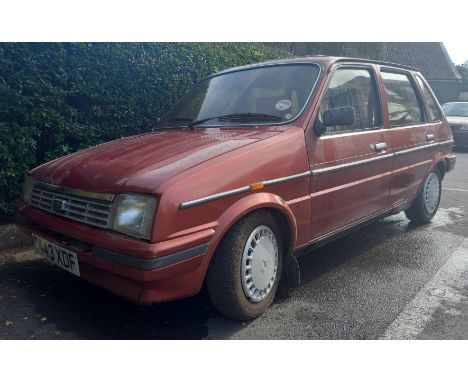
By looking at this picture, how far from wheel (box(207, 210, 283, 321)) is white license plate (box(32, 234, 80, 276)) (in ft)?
2.72

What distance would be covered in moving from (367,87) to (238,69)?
1.22m

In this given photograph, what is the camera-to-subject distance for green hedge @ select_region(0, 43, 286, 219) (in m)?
3.88

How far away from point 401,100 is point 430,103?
33.3 inches

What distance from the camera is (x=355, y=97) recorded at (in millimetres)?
3523

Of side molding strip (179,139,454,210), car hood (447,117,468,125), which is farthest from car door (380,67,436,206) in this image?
car hood (447,117,468,125)

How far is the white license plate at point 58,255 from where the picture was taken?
2408 millimetres

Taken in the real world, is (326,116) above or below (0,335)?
above

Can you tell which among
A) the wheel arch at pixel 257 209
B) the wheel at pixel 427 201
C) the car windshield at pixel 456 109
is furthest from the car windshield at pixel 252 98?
the car windshield at pixel 456 109

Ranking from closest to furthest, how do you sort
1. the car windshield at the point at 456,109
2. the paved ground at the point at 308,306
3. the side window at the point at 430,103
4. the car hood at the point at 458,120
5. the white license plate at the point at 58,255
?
1. the white license plate at the point at 58,255
2. the paved ground at the point at 308,306
3. the side window at the point at 430,103
4. the car hood at the point at 458,120
5. the car windshield at the point at 456,109

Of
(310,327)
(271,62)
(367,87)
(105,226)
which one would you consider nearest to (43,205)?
(105,226)

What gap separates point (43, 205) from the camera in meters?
2.71

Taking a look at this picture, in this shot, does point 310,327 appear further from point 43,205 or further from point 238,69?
point 238,69

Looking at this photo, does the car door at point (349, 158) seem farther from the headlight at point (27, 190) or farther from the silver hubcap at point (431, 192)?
the headlight at point (27, 190)

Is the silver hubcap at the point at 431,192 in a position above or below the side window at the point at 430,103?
below
